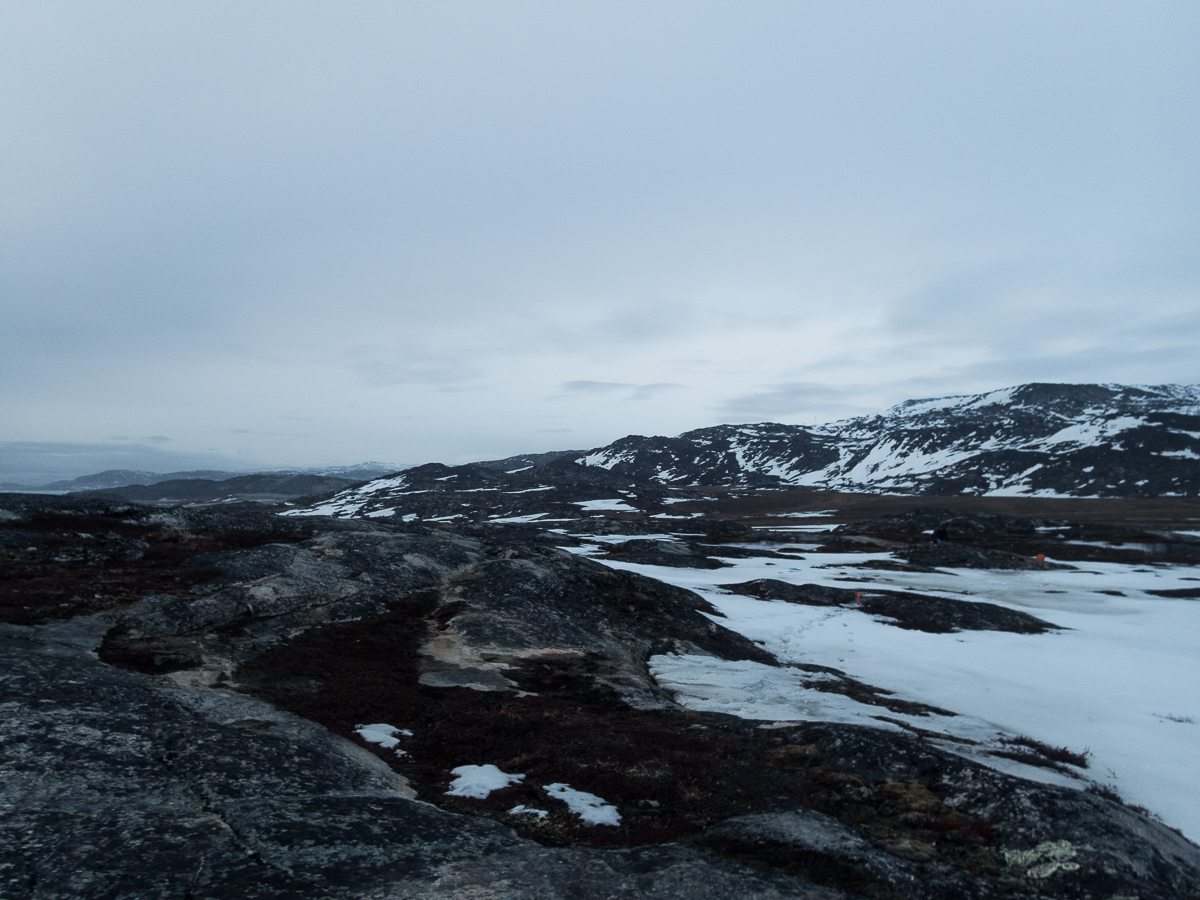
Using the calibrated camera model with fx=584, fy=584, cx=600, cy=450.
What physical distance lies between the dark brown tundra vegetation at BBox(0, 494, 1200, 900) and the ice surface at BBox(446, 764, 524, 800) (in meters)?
0.21

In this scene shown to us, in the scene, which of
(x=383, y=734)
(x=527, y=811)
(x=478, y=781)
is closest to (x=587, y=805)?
(x=527, y=811)

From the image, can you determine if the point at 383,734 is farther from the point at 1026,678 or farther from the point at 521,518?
the point at 521,518

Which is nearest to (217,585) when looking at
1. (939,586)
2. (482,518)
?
(939,586)

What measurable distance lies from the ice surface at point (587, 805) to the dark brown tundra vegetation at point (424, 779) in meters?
0.16

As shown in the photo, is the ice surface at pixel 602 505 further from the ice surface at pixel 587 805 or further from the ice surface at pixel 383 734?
the ice surface at pixel 587 805

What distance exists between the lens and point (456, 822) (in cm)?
1030

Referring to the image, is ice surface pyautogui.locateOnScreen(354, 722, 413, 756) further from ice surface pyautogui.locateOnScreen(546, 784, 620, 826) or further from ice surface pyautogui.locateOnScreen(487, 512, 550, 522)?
ice surface pyautogui.locateOnScreen(487, 512, 550, 522)

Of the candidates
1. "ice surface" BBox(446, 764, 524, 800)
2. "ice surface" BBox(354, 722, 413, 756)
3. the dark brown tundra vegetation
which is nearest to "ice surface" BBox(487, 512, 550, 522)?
the dark brown tundra vegetation

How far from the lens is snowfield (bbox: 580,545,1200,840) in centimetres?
1844

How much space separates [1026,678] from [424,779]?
27.4 metres

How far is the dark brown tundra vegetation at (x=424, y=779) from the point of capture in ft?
27.8

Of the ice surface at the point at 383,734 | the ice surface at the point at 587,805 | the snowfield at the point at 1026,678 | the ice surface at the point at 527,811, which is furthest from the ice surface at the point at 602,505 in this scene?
the ice surface at the point at 527,811

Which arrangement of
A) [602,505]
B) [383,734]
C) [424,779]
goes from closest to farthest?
[424,779] < [383,734] < [602,505]

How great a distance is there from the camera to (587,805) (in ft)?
39.1
